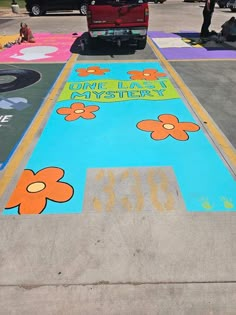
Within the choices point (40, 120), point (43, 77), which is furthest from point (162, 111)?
point (43, 77)

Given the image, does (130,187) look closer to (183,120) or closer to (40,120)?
(183,120)

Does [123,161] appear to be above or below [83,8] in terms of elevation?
above

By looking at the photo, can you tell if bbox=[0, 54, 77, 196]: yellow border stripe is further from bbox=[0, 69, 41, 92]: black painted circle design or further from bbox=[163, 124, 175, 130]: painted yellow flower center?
bbox=[163, 124, 175, 130]: painted yellow flower center

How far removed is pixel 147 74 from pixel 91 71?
176cm

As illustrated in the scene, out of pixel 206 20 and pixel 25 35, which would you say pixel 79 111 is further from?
pixel 206 20

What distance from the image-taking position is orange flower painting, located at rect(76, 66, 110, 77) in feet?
29.8

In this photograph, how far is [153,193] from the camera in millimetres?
3996

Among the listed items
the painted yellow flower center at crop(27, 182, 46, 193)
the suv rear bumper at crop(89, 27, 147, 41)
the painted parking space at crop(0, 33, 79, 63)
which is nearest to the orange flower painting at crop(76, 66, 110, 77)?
the painted parking space at crop(0, 33, 79, 63)

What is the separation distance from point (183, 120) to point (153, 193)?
2.49 metres

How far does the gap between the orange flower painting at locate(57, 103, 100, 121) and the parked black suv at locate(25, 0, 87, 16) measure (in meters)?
19.6

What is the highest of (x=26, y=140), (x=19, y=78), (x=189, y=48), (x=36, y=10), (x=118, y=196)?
(x=118, y=196)

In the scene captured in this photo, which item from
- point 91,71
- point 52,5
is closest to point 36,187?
point 91,71

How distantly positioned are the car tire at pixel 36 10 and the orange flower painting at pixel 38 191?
2345 centimetres

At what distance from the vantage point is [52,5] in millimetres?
23297
